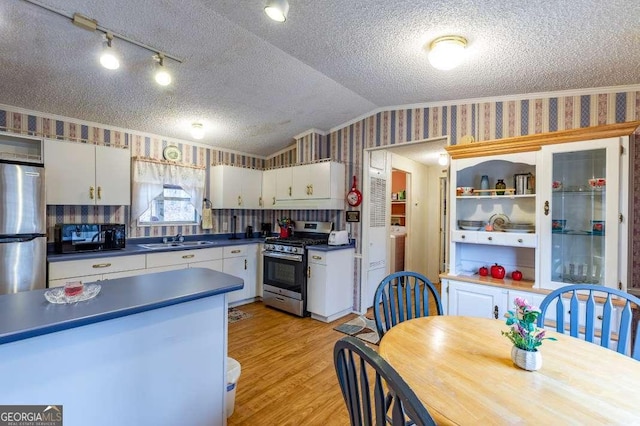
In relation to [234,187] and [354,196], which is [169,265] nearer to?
[234,187]

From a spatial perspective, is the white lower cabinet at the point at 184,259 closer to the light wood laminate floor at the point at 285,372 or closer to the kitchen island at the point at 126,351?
the light wood laminate floor at the point at 285,372

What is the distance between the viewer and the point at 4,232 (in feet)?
7.95

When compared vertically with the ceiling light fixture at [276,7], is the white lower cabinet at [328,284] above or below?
below

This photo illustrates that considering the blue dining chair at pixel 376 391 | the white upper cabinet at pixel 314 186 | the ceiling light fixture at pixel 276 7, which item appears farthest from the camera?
the white upper cabinet at pixel 314 186

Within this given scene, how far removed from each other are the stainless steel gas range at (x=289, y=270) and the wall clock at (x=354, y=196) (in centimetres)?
48

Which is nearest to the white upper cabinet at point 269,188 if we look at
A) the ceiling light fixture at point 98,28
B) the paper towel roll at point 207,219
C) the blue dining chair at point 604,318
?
Result: the paper towel roll at point 207,219

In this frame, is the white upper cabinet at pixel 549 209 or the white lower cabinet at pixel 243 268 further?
the white lower cabinet at pixel 243 268

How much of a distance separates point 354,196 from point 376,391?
318 cm

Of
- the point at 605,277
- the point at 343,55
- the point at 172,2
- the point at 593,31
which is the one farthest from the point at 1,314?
the point at 605,277

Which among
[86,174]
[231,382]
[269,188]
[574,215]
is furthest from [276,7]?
[269,188]

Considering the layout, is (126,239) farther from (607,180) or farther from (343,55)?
(607,180)

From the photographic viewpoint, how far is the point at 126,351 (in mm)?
1282

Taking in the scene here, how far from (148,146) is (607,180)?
4.69 metres

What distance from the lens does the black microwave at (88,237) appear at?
9.77ft
